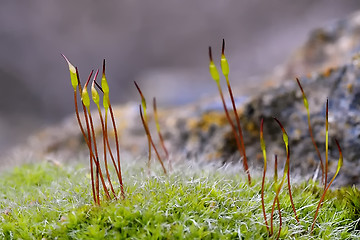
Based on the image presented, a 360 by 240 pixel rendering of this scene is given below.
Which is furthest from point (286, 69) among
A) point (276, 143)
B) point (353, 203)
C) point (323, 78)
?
point (353, 203)

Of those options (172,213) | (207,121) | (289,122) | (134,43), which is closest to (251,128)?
(289,122)

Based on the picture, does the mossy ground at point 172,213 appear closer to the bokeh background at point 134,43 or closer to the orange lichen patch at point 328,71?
the orange lichen patch at point 328,71

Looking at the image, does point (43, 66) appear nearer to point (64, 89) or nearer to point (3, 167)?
point (64, 89)

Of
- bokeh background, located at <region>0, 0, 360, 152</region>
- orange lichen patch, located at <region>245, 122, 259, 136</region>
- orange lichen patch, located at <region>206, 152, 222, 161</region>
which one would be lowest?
orange lichen patch, located at <region>206, 152, 222, 161</region>

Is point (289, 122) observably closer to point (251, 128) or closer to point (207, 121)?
point (251, 128)

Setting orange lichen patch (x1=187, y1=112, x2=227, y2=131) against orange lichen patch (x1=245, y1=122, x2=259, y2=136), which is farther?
orange lichen patch (x1=187, y1=112, x2=227, y2=131)

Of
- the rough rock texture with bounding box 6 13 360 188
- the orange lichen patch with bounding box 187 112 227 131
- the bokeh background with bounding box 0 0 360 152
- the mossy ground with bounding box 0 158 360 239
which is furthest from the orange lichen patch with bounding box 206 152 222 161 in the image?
the bokeh background with bounding box 0 0 360 152

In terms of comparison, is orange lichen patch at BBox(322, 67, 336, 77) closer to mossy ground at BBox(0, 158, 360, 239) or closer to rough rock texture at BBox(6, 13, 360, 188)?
rough rock texture at BBox(6, 13, 360, 188)

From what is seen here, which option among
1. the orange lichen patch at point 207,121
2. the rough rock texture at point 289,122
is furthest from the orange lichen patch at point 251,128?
the orange lichen patch at point 207,121
